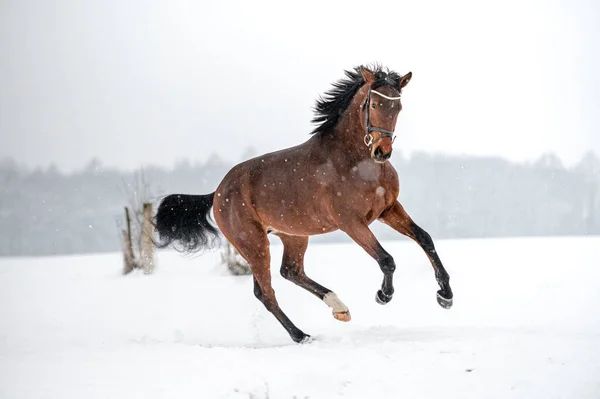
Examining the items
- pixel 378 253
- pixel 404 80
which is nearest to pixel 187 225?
pixel 378 253

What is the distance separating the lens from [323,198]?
6445 mm

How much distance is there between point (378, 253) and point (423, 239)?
0.54 meters

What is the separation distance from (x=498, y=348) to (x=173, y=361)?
9.27 ft

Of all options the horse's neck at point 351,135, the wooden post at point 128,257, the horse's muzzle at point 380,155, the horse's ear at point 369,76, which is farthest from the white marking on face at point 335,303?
the wooden post at point 128,257

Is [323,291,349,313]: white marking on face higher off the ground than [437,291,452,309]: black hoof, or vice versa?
[437,291,452,309]: black hoof

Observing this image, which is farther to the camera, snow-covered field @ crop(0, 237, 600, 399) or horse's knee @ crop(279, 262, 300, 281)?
horse's knee @ crop(279, 262, 300, 281)

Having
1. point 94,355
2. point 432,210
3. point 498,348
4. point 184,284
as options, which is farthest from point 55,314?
point 432,210

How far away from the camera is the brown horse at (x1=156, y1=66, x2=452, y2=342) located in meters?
5.99

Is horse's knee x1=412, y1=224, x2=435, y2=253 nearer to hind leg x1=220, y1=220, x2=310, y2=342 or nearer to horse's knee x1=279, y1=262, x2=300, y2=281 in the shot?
horse's knee x1=279, y1=262, x2=300, y2=281

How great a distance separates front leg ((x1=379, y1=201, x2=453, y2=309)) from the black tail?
8.87 feet

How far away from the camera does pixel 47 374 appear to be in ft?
17.2

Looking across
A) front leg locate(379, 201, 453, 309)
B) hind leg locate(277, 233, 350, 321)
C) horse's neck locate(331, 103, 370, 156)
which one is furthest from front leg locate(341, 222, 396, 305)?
hind leg locate(277, 233, 350, 321)

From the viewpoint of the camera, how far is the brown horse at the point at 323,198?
19.7 feet

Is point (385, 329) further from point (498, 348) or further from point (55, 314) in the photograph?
point (55, 314)
